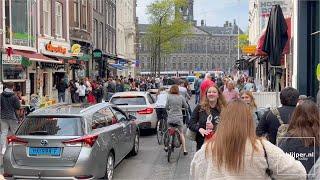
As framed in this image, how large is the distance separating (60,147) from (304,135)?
4.50 meters

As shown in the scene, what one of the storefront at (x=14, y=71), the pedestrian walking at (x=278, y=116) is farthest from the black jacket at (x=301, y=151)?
the storefront at (x=14, y=71)

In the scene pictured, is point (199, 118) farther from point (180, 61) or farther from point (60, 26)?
point (180, 61)

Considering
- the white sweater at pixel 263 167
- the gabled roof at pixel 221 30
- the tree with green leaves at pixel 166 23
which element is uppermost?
the gabled roof at pixel 221 30

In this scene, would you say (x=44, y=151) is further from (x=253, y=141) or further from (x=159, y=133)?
(x=159, y=133)

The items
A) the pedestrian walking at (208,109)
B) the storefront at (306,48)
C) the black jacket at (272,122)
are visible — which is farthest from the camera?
the storefront at (306,48)

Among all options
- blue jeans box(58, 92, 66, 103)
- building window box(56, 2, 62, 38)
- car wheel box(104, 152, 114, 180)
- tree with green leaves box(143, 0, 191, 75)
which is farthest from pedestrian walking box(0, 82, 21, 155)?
tree with green leaves box(143, 0, 191, 75)

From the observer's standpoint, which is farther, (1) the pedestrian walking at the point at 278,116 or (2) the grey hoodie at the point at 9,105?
(2) the grey hoodie at the point at 9,105

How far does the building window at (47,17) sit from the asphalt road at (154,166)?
1614 cm

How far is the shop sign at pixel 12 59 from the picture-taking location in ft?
61.6

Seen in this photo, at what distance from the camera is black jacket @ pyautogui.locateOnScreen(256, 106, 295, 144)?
580 centimetres

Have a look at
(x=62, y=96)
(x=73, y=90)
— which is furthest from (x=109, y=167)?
(x=62, y=96)

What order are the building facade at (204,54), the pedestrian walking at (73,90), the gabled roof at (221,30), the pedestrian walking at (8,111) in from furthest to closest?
the gabled roof at (221,30), the building facade at (204,54), the pedestrian walking at (73,90), the pedestrian walking at (8,111)

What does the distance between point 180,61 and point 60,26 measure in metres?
104

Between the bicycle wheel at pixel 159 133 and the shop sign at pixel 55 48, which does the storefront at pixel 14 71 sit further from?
the bicycle wheel at pixel 159 133
